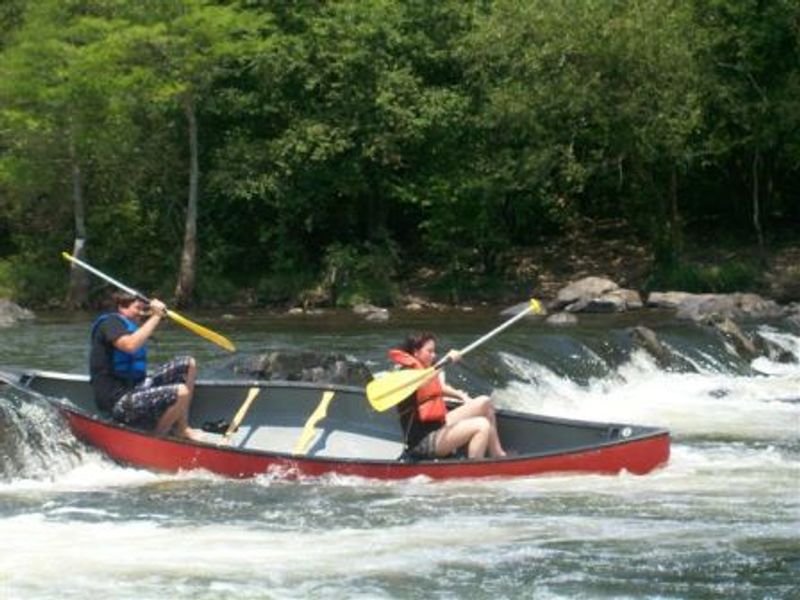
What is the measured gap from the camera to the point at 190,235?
30812 millimetres

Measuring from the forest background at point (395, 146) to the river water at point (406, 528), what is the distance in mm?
13208

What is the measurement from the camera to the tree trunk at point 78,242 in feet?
102

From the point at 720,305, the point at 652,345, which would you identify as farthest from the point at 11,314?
the point at 652,345

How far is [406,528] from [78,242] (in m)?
22.9

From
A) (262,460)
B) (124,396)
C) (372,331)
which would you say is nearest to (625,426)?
(262,460)

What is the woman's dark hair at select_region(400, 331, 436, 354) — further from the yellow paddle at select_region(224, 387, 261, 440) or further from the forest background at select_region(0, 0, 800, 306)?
the forest background at select_region(0, 0, 800, 306)

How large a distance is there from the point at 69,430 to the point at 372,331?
12.7m

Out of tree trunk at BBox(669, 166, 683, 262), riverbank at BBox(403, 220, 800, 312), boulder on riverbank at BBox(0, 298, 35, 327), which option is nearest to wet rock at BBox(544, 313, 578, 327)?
riverbank at BBox(403, 220, 800, 312)

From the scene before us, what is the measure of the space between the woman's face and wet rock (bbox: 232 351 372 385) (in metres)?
4.17

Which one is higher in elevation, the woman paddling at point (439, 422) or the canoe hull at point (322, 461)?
the woman paddling at point (439, 422)

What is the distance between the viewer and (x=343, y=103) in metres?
29.9

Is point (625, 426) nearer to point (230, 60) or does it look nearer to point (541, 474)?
point (541, 474)

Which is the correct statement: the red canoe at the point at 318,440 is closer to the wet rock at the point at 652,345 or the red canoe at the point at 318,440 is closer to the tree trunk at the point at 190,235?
the wet rock at the point at 652,345

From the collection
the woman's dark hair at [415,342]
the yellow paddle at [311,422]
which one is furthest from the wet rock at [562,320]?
the woman's dark hair at [415,342]
